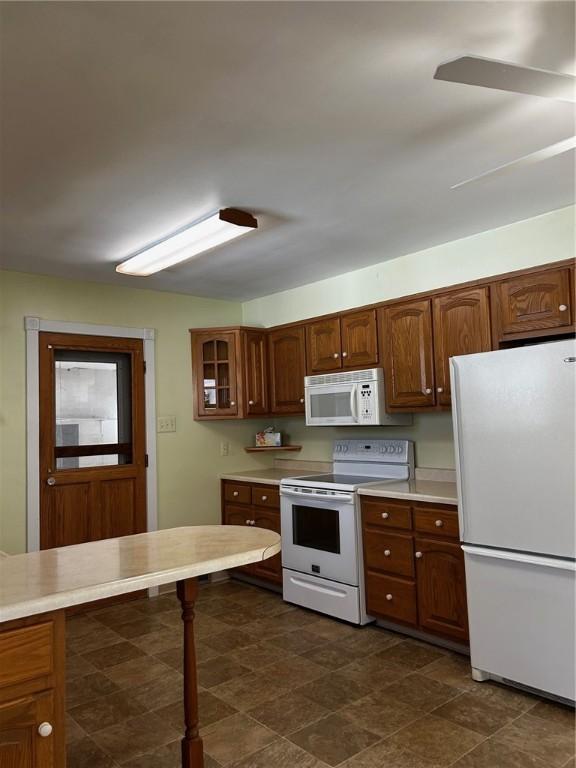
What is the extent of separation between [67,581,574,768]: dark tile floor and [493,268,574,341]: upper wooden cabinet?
1.83m

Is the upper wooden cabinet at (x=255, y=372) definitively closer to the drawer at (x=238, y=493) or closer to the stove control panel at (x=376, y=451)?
the drawer at (x=238, y=493)

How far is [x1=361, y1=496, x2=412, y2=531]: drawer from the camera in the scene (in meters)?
3.37

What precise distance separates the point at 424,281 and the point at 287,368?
137 cm

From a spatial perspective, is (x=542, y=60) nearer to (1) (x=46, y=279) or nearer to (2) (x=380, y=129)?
(2) (x=380, y=129)

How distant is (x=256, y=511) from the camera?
457 centimetres

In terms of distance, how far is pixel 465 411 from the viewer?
114 inches

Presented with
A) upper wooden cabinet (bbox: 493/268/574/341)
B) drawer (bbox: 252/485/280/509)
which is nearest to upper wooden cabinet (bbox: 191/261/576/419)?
upper wooden cabinet (bbox: 493/268/574/341)

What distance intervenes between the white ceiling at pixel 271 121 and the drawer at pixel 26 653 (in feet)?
5.53

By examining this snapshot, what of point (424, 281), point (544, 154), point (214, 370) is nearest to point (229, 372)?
point (214, 370)

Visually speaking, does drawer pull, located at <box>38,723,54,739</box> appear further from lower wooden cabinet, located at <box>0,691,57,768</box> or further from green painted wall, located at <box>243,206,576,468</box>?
green painted wall, located at <box>243,206,576,468</box>

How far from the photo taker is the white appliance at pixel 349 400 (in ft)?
12.6

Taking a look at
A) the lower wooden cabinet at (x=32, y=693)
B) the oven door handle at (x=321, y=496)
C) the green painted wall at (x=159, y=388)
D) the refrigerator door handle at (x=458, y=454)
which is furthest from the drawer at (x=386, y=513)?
the lower wooden cabinet at (x=32, y=693)

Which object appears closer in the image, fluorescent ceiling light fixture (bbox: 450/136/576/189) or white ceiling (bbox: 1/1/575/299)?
white ceiling (bbox: 1/1/575/299)

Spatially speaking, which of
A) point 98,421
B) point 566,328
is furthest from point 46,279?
point 566,328
